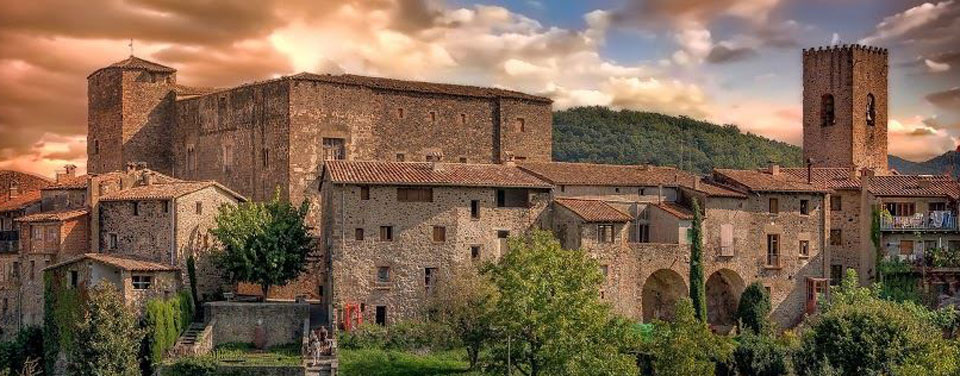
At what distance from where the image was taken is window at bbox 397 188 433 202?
166 feet

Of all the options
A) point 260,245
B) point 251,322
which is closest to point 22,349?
point 251,322

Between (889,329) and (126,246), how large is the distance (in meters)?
32.2

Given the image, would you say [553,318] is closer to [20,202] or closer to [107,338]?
[107,338]

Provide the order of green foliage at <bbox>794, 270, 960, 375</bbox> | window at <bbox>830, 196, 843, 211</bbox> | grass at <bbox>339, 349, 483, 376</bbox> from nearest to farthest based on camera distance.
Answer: green foliage at <bbox>794, 270, 960, 375</bbox> < grass at <bbox>339, 349, 483, 376</bbox> < window at <bbox>830, 196, 843, 211</bbox>

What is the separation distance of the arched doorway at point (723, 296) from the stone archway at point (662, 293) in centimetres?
255

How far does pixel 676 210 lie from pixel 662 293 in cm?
393

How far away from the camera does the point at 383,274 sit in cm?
4997

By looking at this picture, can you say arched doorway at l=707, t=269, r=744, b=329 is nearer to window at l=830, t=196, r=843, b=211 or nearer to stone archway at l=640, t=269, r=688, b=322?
stone archway at l=640, t=269, r=688, b=322

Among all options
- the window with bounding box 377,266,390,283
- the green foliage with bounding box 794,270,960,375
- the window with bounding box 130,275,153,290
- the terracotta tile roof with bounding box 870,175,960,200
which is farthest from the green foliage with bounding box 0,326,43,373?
the terracotta tile roof with bounding box 870,175,960,200

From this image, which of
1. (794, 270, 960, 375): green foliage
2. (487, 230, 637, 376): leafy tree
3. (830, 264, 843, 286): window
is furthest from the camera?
(830, 264, 843, 286): window

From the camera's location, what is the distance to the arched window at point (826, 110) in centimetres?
7106

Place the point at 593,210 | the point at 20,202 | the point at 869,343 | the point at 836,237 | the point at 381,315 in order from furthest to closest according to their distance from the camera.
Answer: the point at 20,202 < the point at 836,237 < the point at 593,210 < the point at 381,315 < the point at 869,343

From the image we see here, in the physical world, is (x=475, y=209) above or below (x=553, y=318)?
above

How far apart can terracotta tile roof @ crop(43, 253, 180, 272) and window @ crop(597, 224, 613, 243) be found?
18345mm
